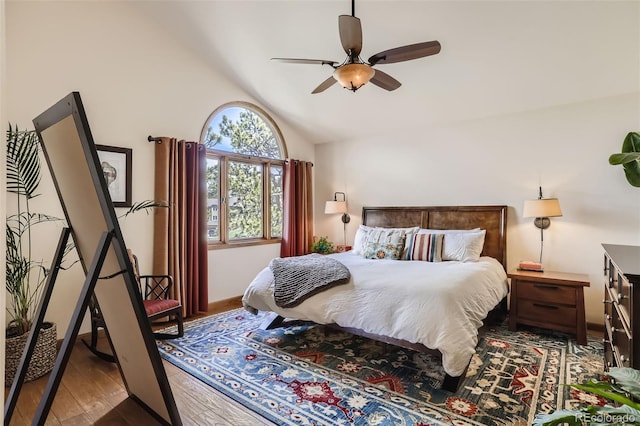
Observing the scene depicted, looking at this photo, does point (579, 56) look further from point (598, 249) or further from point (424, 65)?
point (598, 249)

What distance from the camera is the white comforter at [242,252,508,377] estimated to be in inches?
88.0

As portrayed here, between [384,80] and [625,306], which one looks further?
[384,80]

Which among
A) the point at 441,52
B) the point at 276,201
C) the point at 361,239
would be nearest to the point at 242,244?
the point at 276,201

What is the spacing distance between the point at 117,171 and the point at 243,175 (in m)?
1.67

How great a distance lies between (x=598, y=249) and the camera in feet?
11.3

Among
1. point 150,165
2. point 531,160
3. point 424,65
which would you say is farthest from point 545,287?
point 150,165

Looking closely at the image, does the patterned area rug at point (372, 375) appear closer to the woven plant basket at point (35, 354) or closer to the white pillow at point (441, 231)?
the woven plant basket at point (35, 354)

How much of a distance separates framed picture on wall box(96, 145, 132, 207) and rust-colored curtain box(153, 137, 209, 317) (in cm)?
30

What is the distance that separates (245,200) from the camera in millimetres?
4828

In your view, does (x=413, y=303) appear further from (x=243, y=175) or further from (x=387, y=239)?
(x=243, y=175)

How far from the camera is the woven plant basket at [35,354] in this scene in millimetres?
2459

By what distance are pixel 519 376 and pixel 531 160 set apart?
247 centimetres

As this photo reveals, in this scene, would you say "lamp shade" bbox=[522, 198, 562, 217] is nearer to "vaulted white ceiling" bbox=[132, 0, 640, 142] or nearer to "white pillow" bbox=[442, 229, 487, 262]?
"white pillow" bbox=[442, 229, 487, 262]

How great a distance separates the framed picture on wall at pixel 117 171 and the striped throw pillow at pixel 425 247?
10.5 ft
